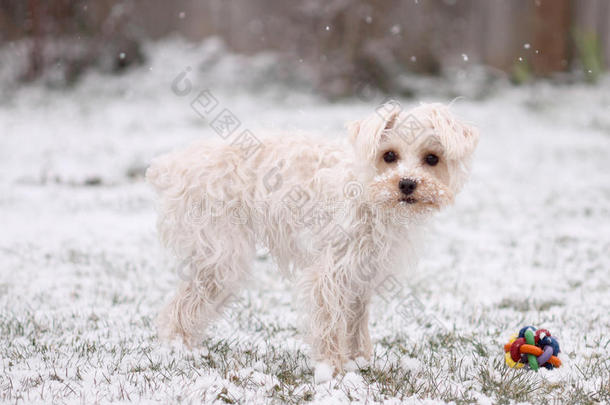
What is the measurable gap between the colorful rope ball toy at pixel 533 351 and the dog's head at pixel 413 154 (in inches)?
40.6

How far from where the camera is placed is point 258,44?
15742 mm

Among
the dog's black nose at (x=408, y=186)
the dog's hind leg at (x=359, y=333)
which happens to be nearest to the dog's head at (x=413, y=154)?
→ the dog's black nose at (x=408, y=186)

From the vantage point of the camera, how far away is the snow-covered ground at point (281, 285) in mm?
3303

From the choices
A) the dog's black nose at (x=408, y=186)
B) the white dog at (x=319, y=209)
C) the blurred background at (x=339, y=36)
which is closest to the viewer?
the dog's black nose at (x=408, y=186)

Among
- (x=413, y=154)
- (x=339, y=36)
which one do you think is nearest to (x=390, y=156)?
(x=413, y=154)

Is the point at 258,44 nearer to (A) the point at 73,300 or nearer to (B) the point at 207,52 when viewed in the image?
(B) the point at 207,52

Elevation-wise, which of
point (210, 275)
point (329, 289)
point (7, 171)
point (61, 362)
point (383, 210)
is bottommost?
point (7, 171)

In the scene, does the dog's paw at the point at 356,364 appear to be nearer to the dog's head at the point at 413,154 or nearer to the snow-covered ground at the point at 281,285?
the snow-covered ground at the point at 281,285

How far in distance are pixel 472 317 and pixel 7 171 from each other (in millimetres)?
8192

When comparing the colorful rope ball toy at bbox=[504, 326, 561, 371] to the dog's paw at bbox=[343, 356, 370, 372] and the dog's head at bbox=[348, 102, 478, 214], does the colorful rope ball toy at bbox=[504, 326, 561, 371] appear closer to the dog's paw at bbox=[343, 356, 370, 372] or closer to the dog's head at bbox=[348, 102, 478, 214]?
the dog's paw at bbox=[343, 356, 370, 372]

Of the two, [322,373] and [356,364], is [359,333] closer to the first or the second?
[356,364]

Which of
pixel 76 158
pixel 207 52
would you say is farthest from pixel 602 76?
pixel 76 158

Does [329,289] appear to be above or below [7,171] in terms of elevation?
above

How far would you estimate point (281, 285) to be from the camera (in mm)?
5711
